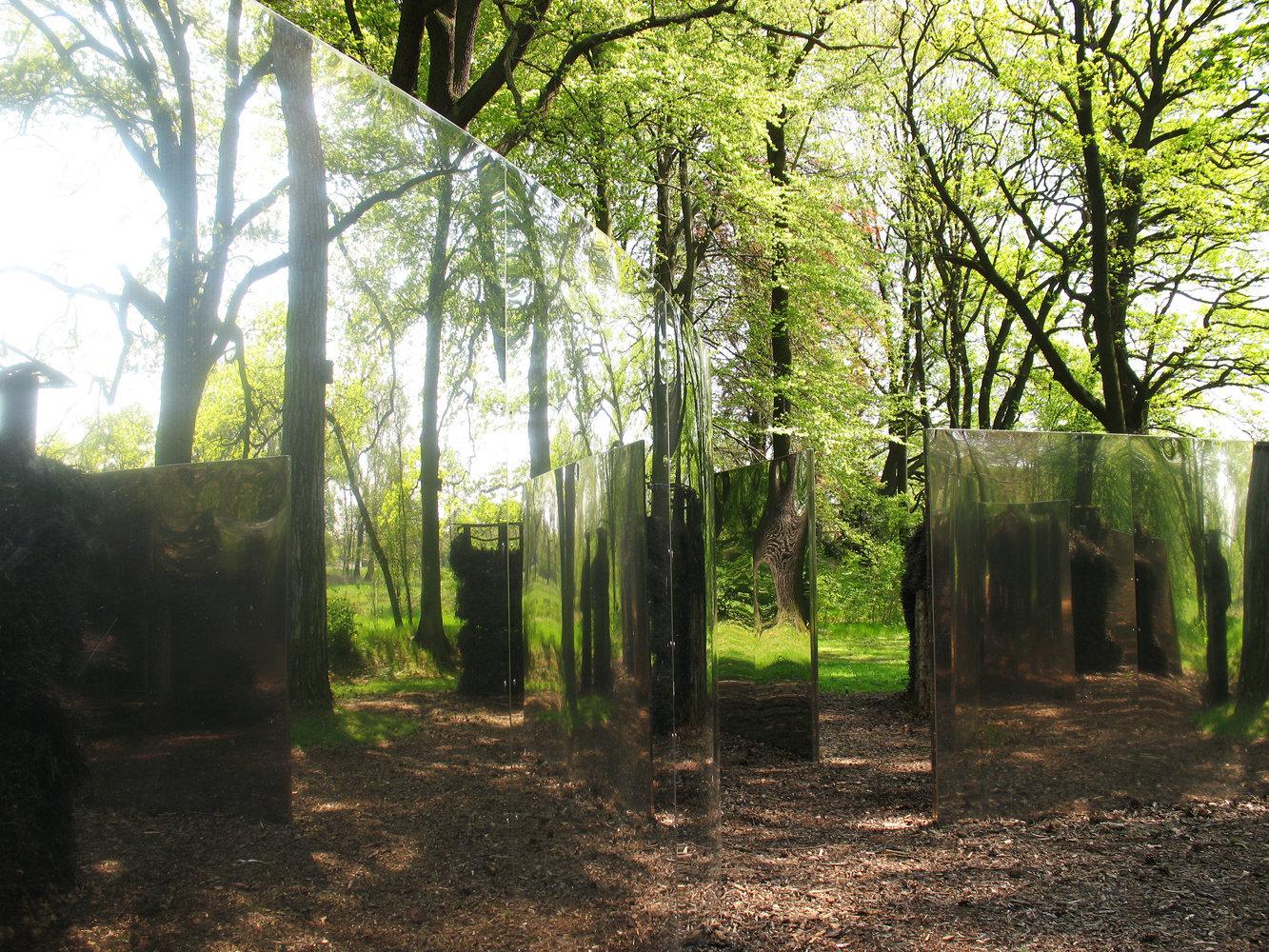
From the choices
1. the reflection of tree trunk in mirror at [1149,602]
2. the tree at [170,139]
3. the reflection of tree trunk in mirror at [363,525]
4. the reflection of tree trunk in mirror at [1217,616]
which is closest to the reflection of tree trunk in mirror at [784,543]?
the reflection of tree trunk in mirror at [1149,602]

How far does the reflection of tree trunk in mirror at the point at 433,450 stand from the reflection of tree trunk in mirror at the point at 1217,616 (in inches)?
250

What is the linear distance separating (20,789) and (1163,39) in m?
12.9

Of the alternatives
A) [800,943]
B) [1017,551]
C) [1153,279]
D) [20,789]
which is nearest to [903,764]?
[1017,551]

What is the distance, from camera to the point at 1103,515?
5926 mm

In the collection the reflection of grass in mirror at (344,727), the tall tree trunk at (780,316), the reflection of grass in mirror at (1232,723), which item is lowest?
the reflection of grass in mirror at (1232,723)

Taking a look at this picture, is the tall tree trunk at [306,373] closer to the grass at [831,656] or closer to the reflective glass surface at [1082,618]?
the reflective glass surface at [1082,618]

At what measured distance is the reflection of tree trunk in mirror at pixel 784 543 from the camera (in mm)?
7348

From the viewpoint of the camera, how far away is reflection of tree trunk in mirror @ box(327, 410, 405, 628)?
1731 mm

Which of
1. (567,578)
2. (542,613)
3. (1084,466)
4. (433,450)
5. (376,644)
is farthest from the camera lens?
(1084,466)

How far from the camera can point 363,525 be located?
1.76 m

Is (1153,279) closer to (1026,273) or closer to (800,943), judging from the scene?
(1026,273)

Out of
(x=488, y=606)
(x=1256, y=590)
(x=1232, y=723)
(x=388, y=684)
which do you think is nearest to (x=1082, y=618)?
(x=1232, y=723)

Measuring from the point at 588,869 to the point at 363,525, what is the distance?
138 cm

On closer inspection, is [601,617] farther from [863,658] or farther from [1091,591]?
[863,658]
